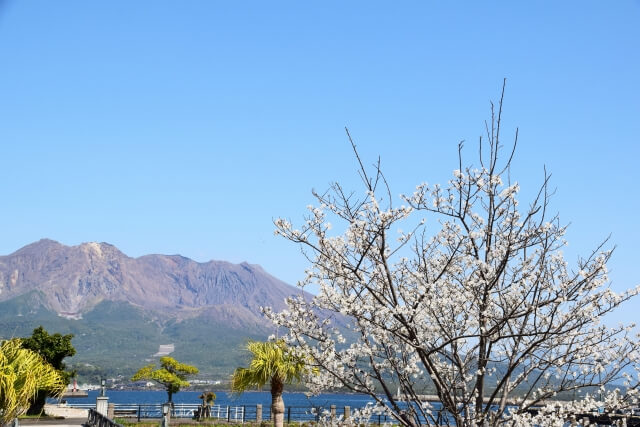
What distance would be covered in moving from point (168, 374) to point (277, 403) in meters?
26.2

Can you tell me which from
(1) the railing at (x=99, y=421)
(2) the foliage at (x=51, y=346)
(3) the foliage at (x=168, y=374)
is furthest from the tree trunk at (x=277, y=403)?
(3) the foliage at (x=168, y=374)

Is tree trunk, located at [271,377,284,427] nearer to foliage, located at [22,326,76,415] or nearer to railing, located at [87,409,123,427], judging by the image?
railing, located at [87,409,123,427]

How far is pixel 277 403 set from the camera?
71.7 feet

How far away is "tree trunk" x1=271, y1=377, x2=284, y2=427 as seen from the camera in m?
21.6

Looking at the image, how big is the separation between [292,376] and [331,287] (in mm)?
14412

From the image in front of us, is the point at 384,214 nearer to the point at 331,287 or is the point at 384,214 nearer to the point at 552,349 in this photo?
the point at 331,287

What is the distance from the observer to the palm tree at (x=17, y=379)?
13773 mm

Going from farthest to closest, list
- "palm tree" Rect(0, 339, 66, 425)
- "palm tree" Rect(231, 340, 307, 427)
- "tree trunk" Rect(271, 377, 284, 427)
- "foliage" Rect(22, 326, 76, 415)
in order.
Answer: "foliage" Rect(22, 326, 76, 415) → "palm tree" Rect(231, 340, 307, 427) → "tree trunk" Rect(271, 377, 284, 427) → "palm tree" Rect(0, 339, 66, 425)

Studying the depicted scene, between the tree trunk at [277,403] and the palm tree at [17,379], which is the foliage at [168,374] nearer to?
the tree trunk at [277,403]

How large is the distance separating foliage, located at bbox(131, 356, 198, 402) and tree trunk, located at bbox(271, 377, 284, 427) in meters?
24.1

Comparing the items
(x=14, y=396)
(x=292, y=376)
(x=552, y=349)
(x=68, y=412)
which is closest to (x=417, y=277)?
(x=552, y=349)

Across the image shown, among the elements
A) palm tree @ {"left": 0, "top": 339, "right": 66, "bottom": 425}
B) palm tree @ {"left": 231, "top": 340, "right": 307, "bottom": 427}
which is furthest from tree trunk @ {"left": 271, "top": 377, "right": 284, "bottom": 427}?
palm tree @ {"left": 0, "top": 339, "right": 66, "bottom": 425}

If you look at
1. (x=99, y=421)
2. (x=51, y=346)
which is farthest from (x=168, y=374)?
(x=99, y=421)

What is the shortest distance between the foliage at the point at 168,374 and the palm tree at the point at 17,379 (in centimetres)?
3062
